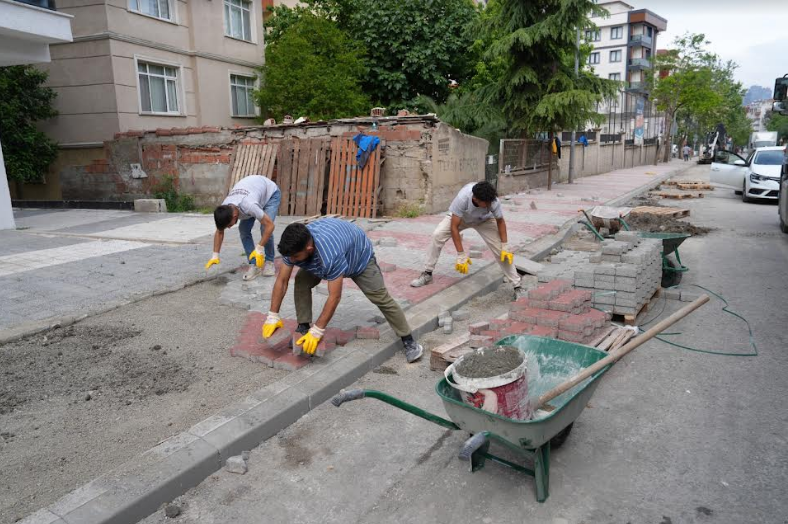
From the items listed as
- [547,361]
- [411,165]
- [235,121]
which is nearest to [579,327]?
[547,361]

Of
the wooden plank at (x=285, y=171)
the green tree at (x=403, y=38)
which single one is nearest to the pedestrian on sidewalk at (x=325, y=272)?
the wooden plank at (x=285, y=171)

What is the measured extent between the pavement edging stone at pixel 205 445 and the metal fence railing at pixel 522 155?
1291 centimetres

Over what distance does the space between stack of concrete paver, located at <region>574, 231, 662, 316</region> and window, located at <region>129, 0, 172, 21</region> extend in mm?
14837

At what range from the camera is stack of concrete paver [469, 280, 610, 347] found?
482cm

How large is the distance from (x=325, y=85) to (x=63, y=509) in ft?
49.1

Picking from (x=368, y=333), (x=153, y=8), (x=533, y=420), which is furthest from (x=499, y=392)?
(x=153, y=8)

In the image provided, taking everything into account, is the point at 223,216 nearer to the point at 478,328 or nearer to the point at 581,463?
the point at 478,328

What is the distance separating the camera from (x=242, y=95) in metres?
19.2

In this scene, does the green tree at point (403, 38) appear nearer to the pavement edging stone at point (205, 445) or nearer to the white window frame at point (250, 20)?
the white window frame at point (250, 20)

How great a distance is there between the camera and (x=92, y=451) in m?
3.41

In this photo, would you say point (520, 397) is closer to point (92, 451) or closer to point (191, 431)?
point (191, 431)

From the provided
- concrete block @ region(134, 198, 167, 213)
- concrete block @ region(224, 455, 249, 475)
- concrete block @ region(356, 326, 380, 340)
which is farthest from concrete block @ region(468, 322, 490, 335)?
concrete block @ region(134, 198, 167, 213)

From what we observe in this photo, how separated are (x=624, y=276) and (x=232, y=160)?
995 centimetres

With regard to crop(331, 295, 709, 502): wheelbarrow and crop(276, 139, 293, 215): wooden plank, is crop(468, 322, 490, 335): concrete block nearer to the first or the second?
crop(331, 295, 709, 502): wheelbarrow
